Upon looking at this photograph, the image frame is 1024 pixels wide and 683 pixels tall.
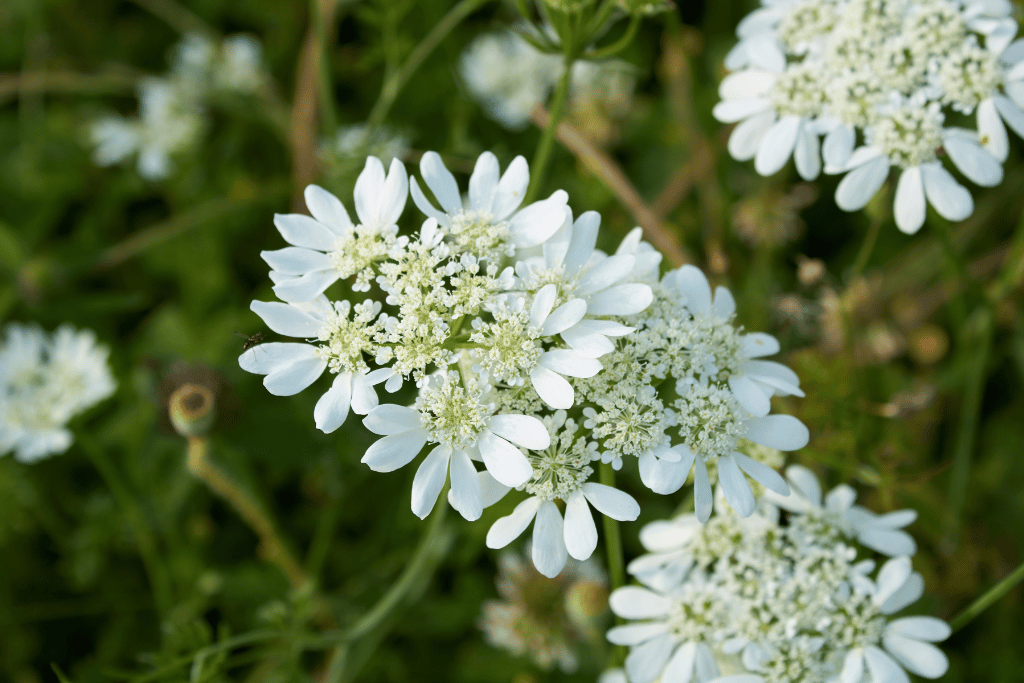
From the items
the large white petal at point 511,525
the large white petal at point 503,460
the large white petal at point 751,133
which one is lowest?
the large white petal at point 511,525

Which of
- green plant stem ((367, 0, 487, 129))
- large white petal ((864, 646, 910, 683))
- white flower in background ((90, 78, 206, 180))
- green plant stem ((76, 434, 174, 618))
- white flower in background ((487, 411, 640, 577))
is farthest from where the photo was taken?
white flower in background ((90, 78, 206, 180))

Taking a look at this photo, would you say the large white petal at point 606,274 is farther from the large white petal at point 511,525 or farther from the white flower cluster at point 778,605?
the white flower cluster at point 778,605

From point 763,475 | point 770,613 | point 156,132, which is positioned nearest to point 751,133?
point 763,475

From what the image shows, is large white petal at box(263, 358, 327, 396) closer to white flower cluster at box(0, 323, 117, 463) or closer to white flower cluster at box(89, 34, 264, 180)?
white flower cluster at box(0, 323, 117, 463)

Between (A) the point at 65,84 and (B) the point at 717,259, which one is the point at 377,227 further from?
Answer: (A) the point at 65,84

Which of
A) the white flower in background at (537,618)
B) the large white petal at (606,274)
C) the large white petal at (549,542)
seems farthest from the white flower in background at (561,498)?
the white flower in background at (537,618)

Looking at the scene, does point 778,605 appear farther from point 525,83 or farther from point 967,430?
point 525,83

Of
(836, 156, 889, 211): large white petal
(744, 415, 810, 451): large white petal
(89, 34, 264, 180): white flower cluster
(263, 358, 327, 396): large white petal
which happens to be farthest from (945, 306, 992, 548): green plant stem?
(89, 34, 264, 180): white flower cluster

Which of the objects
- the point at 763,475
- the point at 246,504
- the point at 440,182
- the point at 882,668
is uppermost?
the point at 440,182
